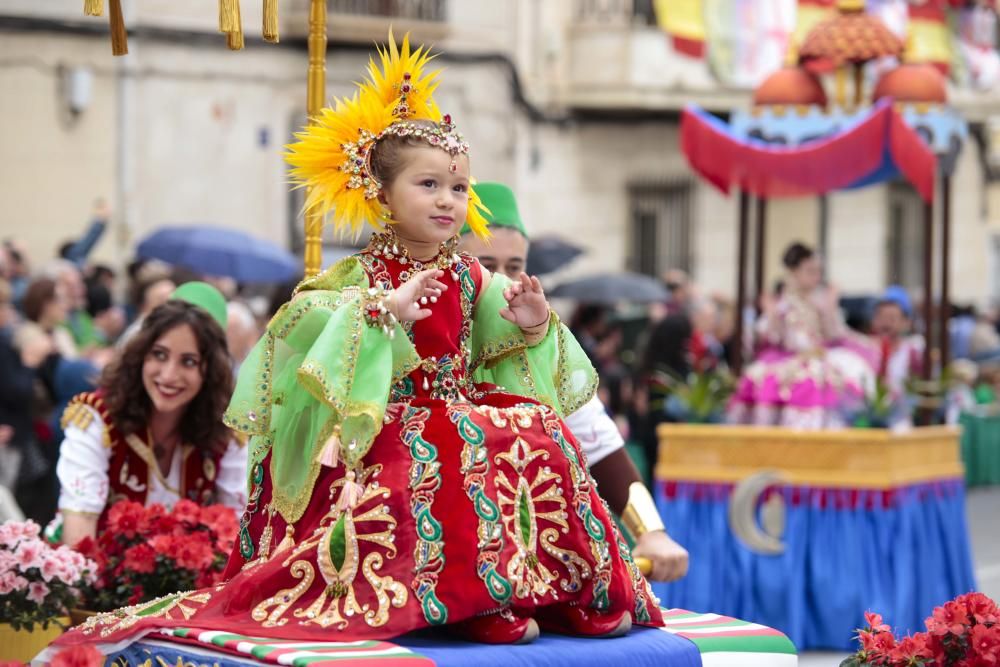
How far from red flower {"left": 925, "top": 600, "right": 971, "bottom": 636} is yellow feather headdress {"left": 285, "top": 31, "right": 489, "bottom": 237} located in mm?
1509

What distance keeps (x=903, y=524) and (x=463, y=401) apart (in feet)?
19.4

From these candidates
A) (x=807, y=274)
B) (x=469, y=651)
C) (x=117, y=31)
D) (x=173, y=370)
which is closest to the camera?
(x=469, y=651)

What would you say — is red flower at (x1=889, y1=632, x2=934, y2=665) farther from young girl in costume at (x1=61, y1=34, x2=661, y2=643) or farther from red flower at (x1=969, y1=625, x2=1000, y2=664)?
young girl in costume at (x1=61, y1=34, x2=661, y2=643)

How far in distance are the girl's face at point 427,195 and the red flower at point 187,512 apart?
1643mm

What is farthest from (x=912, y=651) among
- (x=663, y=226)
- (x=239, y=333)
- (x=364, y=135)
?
(x=663, y=226)

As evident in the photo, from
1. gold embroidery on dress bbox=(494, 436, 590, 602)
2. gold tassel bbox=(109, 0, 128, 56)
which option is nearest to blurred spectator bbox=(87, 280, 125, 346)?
gold tassel bbox=(109, 0, 128, 56)

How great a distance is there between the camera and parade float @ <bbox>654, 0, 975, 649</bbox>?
9.76 m

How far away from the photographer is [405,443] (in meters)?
4.14

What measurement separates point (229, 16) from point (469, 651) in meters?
1.70

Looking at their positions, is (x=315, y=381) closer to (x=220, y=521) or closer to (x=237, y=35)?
(x=237, y=35)

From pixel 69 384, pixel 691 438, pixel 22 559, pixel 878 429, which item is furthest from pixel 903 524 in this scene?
pixel 22 559

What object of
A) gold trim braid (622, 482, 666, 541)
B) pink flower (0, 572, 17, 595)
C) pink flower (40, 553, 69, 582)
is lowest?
pink flower (0, 572, 17, 595)

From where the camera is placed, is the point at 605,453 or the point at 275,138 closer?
the point at 605,453

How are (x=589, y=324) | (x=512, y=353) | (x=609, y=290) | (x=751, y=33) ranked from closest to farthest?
(x=512, y=353)
(x=751, y=33)
(x=589, y=324)
(x=609, y=290)
